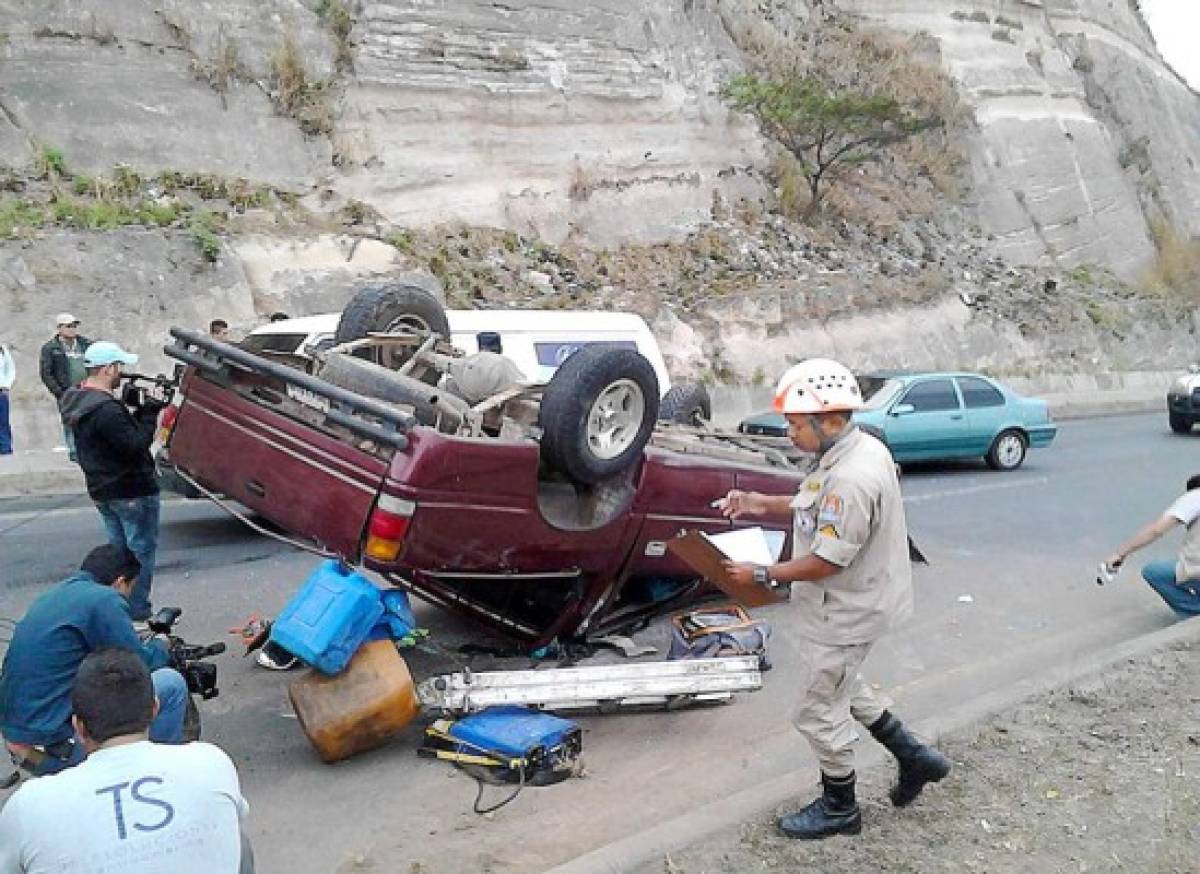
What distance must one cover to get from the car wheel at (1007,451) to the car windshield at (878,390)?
1.69m

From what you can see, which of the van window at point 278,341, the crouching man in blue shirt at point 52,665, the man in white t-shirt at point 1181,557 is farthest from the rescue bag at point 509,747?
the van window at point 278,341

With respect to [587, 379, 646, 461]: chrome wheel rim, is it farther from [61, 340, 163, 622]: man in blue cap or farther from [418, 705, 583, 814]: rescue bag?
[61, 340, 163, 622]: man in blue cap

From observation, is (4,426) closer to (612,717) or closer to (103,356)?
(103,356)

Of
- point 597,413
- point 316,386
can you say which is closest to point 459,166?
point 597,413

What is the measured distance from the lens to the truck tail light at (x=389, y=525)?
527cm

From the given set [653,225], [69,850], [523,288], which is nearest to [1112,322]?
[653,225]

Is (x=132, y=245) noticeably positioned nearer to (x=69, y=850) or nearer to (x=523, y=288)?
(x=523, y=288)

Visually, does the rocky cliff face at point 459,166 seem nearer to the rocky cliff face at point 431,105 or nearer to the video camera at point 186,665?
the rocky cliff face at point 431,105

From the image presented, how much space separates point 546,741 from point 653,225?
22704mm

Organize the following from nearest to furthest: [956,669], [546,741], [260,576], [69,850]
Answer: [69,850], [546,741], [956,669], [260,576]

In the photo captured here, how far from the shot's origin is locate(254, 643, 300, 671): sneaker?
6.67 m

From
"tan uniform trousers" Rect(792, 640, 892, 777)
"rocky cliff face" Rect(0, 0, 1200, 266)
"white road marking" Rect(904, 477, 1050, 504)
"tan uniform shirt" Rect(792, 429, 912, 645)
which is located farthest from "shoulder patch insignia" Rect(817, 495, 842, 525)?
"rocky cliff face" Rect(0, 0, 1200, 266)

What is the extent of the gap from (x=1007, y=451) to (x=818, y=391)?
497 inches

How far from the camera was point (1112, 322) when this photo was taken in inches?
1350
